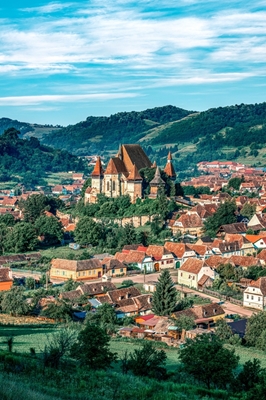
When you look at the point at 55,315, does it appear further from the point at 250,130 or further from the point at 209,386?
the point at 250,130

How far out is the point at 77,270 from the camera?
139 ft

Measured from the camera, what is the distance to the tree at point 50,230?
178ft

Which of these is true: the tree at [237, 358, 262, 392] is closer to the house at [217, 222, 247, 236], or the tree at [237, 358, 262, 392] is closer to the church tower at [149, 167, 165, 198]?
the house at [217, 222, 247, 236]

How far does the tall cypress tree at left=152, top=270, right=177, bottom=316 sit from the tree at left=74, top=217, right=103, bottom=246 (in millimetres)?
19317

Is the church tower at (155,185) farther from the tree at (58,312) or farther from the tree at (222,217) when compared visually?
the tree at (58,312)

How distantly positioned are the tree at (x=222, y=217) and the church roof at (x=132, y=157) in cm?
969

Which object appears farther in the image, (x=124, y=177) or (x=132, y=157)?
(x=132, y=157)

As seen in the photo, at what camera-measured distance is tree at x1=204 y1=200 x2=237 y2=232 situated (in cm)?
5319

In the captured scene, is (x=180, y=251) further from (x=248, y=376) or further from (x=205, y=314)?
(x=248, y=376)

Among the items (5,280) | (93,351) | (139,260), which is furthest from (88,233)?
(93,351)

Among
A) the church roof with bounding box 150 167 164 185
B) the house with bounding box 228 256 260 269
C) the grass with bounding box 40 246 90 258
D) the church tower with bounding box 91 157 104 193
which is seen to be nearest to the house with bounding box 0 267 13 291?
the grass with bounding box 40 246 90 258

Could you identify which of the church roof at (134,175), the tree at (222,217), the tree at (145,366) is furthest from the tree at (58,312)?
the church roof at (134,175)

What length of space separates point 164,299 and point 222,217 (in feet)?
71.4

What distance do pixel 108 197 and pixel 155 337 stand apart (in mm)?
32660
